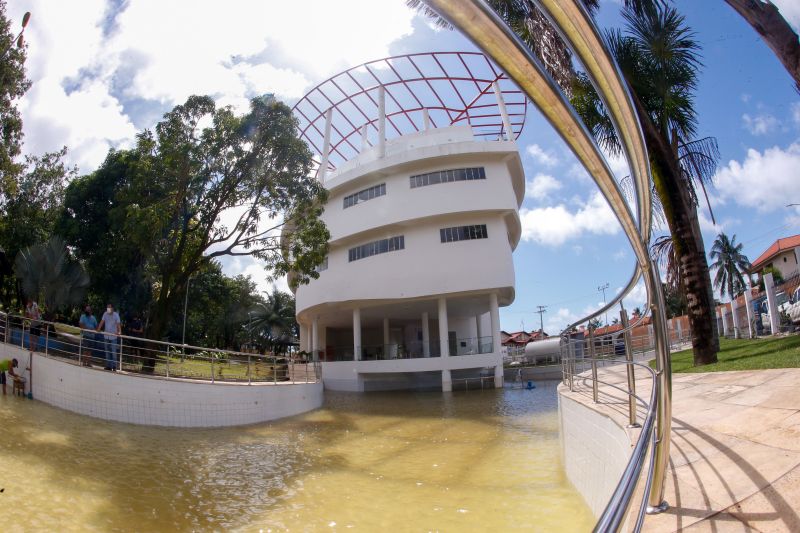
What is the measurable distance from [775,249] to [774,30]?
48285 millimetres

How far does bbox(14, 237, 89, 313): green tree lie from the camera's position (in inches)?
864

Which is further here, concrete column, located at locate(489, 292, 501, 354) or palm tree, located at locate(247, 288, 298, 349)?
palm tree, located at locate(247, 288, 298, 349)

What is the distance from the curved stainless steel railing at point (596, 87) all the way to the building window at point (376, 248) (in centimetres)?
2008

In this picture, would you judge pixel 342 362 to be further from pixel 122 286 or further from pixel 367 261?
pixel 122 286

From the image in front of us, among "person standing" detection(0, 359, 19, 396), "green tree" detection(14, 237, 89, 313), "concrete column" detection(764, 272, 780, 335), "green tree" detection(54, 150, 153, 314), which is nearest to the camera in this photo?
"person standing" detection(0, 359, 19, 396)

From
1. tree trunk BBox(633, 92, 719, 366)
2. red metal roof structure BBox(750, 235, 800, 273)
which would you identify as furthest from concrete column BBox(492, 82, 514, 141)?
red metal roof structure BBox(750, 235, 800, 273)

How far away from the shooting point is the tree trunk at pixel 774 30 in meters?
5.12

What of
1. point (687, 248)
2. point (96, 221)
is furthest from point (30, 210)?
point (687, 248)

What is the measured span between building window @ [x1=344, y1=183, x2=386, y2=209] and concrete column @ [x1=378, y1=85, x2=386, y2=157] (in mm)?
1706

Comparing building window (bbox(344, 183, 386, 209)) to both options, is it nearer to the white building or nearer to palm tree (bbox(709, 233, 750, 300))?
the white building

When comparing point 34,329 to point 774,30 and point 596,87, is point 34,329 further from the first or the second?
point 774,30

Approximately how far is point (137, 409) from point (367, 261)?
Result: 1391 cm

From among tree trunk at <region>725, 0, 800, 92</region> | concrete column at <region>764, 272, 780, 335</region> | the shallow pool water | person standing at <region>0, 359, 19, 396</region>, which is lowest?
the shallow pool water

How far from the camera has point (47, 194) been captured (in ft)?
88.2
